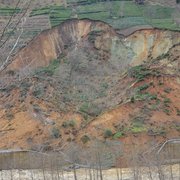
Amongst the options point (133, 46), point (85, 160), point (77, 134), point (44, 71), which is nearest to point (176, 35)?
point (133, 46)

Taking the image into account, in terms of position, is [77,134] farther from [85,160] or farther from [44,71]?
[44,71]

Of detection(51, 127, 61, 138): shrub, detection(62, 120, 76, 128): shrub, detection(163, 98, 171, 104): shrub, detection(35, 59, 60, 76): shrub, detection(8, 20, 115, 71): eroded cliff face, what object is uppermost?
detection(8, 20, 115, 71): eroded cliff face

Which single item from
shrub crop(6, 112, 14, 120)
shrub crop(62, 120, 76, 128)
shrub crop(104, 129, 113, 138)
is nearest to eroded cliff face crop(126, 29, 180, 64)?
shrub crop(62, 120, 76, 128)

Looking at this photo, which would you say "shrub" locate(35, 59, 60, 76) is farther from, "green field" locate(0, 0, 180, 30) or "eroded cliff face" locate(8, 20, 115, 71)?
"green field" locate(0, 0, 180, 30)

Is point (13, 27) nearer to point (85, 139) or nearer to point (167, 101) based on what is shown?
point (85, 139)

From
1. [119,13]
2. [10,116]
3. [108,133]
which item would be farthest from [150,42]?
[10,116]

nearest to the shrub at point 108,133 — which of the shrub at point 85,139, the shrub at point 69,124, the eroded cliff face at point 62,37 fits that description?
the shrub at point 85,139

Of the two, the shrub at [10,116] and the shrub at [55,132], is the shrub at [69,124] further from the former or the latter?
the shrub at [10,116]
